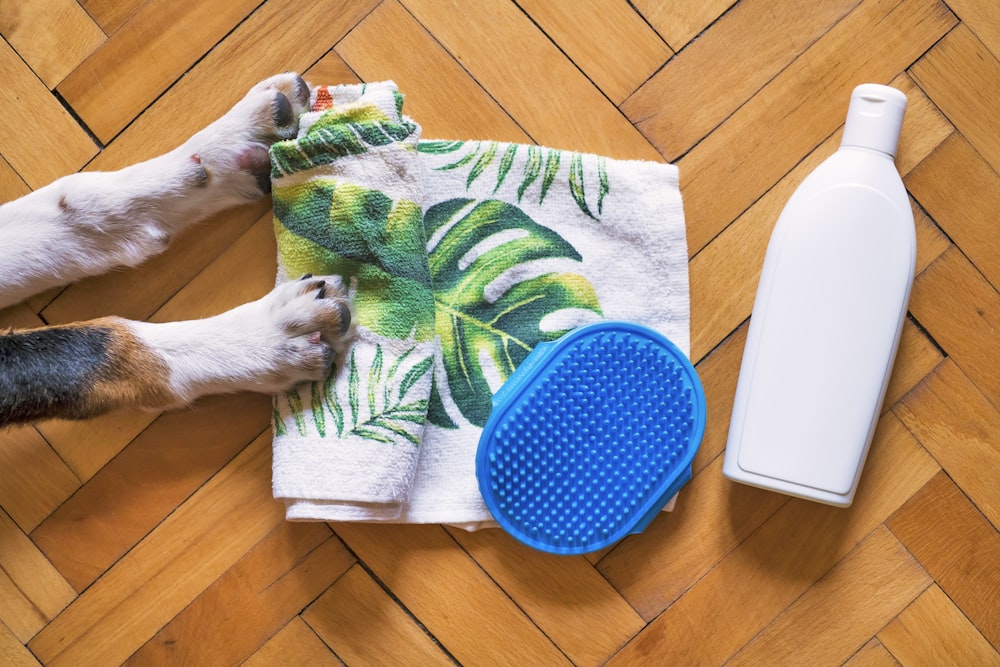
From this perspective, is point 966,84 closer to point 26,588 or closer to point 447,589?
point 447,589

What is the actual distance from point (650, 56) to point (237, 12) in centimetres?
46

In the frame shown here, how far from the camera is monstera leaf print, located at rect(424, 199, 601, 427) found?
84 cm

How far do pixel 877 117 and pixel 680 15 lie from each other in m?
0.24

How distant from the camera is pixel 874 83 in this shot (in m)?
0.86

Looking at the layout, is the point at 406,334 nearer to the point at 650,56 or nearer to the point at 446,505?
the point at 446,505

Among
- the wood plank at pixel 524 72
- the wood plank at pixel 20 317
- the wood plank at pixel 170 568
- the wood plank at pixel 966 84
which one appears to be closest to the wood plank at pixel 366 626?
the wood plank at pixel 170 568

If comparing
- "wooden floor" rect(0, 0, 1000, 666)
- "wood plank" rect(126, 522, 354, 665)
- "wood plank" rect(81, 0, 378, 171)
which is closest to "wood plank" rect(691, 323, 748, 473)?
"wooden floor" rect(0, 0, 1000, 666)

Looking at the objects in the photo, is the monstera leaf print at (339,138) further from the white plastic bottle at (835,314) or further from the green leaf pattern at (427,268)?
the white plastic bottle at (835,314)

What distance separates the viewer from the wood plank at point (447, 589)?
2.85 feet

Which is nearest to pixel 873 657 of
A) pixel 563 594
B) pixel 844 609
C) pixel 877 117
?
pixel 844 609

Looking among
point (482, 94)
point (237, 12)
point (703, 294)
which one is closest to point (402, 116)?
point (482, 94)

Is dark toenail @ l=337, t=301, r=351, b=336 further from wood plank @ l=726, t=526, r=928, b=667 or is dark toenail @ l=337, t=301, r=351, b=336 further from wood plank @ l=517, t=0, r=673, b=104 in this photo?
wood plank @ l=726, t=526, r=928, b=667

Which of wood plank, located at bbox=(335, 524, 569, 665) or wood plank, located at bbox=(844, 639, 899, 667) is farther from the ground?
wood plank, located at bbox=(335, 524, 569, 665)

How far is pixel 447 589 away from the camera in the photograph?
869 mm
